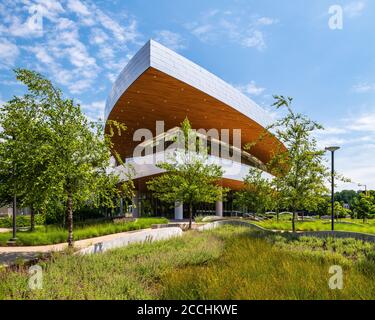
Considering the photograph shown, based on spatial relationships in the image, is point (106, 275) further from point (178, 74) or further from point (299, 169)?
point (178, 74)

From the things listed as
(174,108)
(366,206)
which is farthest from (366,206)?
(174,108)

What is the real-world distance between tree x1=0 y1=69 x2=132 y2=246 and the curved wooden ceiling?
12.9 meters

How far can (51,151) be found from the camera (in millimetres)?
10438

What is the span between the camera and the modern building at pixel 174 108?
24781mm

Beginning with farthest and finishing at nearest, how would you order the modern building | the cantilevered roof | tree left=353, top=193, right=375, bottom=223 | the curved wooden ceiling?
1. tree left=353, top=193, right=375, bottom=223
2. the curved wooden ceiling
3. the modern building
4. the cantilevered roof

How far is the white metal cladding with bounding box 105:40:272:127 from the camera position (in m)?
23.6

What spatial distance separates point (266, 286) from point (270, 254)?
3533mm

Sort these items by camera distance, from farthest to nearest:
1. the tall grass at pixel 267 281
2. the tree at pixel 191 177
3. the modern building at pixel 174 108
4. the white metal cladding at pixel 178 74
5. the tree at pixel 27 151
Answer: the modern building at pixel 174 108, the white metal cladding at pixel 178 74, the tree at pixel 191 177, the tree at pixel 27 151, the tall grass at pixel 267 281

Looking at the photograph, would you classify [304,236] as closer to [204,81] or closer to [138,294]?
[138,294]

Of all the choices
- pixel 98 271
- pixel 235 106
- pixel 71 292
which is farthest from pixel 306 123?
pixel 235 106

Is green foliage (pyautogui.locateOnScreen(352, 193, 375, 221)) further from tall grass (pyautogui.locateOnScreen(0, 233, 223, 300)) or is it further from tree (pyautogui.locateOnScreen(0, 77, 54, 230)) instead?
tree (pyautogui.locateOnScreen(0, 77, 54, 230))
